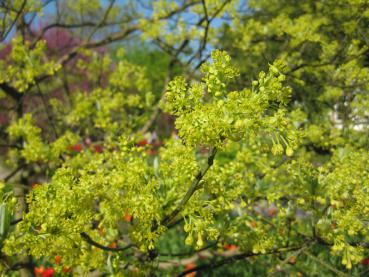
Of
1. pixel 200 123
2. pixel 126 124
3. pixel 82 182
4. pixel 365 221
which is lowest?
pixel 82 182

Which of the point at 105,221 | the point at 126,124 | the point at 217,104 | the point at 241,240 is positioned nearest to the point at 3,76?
the point at 126,124

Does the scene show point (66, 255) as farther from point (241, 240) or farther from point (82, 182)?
point (241, 240)

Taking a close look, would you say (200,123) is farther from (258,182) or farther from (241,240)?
(258,182)

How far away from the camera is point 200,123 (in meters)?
1.54

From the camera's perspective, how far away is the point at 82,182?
191cm

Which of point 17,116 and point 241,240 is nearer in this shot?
point 241,240

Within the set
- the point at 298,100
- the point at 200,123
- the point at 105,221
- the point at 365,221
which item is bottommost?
the point at 105,221

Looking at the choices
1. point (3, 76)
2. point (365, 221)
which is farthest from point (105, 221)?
point (3, 76)

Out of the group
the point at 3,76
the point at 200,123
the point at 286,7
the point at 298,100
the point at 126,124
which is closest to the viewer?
the point at 200,123

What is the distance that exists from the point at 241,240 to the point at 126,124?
286 centimetres

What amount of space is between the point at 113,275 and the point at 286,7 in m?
4.42

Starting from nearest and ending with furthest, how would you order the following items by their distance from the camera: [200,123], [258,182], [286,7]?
[200,123], [258,182], [286,7]

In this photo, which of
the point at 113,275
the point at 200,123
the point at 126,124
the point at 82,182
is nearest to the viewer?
the point at 200,123

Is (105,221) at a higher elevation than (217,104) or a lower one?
lower
